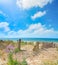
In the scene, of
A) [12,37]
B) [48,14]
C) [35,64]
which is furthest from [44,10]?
[35,64]

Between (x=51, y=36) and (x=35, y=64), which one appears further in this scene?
(x=51, y=36)

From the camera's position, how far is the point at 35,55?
Answer: 1796 mm

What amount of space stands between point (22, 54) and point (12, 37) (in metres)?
0.25

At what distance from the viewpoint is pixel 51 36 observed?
71.7 inches

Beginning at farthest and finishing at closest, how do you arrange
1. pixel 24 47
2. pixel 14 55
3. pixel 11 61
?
pixel 24 47 → pixel 14 55 → pixel 11 61

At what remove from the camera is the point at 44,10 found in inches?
70.9

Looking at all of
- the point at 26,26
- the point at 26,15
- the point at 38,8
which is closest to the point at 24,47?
the point at 26,26

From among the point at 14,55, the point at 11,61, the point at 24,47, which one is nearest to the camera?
the point at 11,61

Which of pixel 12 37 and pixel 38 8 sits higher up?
pixel 38 8

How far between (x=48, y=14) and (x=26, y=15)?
0.93 ft

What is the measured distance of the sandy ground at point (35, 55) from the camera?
1.72 meters

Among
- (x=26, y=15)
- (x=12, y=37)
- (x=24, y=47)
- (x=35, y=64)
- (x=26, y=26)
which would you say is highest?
(x=26, y=15)

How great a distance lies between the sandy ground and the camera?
1716mm

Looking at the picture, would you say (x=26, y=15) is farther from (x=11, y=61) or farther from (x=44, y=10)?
(x=11, y=61)
